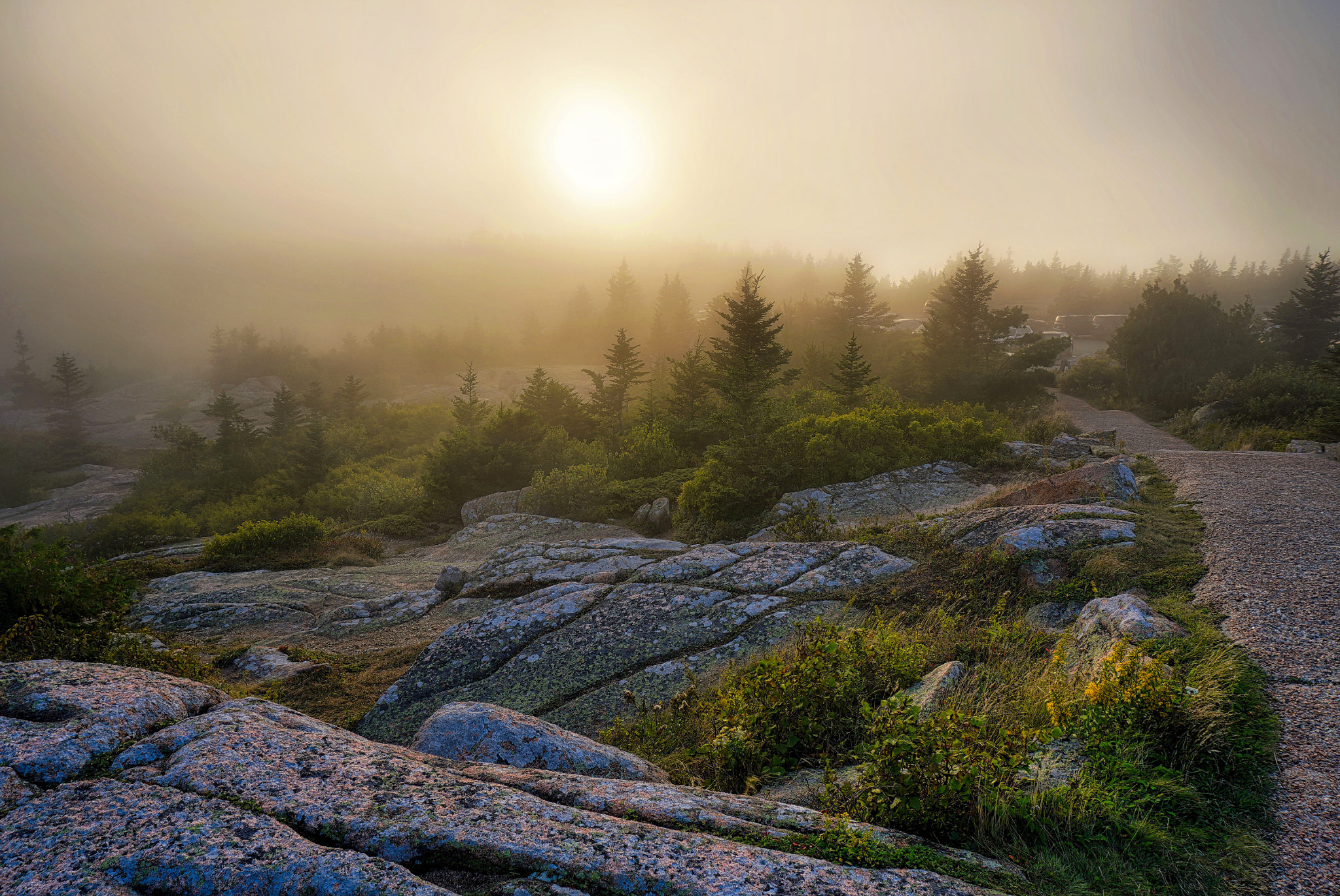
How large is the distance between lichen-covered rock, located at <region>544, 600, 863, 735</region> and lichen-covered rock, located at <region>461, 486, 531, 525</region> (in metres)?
12.6

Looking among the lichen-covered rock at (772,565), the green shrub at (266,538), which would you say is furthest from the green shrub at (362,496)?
the lichen-covered rock at (772,565)

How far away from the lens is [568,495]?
54.4 ft

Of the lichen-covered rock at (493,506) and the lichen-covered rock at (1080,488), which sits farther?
the lichen-covered rock at (493,506)

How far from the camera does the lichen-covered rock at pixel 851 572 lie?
6.84 metres

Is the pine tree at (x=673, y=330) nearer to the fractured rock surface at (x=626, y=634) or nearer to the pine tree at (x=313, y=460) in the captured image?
the pine tree at (x=313, y=460)

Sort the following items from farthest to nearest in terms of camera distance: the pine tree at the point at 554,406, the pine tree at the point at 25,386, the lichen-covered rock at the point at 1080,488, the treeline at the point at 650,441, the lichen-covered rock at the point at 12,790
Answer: the pine tree at the point at 25,386 < the pine tree at the point at 554,406 < the treeline at the point at 650,441 < the lichen-covered rock at the point at 1080,488 < the lichen-covered rock at the point at 12,790

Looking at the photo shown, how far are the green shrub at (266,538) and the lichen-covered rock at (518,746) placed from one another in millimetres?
13076

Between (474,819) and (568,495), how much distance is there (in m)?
14.6

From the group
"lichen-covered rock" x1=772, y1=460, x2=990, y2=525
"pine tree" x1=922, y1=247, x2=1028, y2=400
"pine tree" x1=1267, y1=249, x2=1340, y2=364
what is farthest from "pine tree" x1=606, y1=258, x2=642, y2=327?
"pine tree" x1=1267, y1=249, x2=1340, y2=364

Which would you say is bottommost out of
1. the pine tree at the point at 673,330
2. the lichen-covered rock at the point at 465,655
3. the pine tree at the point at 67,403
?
the pine tree at the point at 67,403

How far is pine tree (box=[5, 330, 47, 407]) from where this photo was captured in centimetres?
5750

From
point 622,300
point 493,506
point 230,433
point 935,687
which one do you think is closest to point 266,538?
point 493,506

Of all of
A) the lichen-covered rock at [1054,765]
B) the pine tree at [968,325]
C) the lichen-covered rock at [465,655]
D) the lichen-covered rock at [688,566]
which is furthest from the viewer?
the pine tree at [968,325]

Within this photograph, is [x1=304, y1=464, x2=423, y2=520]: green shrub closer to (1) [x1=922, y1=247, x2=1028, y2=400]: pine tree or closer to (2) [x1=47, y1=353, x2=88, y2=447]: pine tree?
(1) [x1=922, y1=247, x2=1028, y2=400]: pine tree
